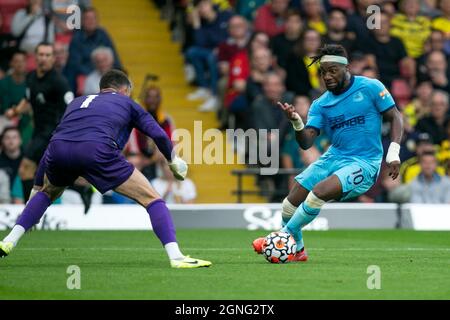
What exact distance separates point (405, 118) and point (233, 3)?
4.42 metres

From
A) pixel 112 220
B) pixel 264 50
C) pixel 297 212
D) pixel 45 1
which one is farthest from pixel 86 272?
pixel 45 1

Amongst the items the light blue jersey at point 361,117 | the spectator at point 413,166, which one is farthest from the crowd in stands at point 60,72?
the light blue jersey at point 361,117

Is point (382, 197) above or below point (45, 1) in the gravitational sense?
below

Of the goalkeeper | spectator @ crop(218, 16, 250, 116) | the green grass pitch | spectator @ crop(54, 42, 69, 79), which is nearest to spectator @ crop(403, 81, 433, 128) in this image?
spectator @ crop(218, 16, 250, 116)

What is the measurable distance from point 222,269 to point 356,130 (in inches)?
90.0

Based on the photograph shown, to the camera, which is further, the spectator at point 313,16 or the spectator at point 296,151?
the spectator at point 313,16

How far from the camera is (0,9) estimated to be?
2311 cm

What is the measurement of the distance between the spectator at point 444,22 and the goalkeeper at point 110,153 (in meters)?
12.9

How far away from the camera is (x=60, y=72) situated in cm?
2170

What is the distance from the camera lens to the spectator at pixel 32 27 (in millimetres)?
22281

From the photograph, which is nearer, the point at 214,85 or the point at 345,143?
the point at 345,143

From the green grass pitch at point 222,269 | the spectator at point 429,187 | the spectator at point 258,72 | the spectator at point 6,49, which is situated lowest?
the green grass pitch at point 222,269

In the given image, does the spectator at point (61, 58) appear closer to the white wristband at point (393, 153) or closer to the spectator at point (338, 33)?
the spectator at point (338, 33)

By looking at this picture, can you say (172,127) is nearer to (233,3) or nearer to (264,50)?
(264,50)
